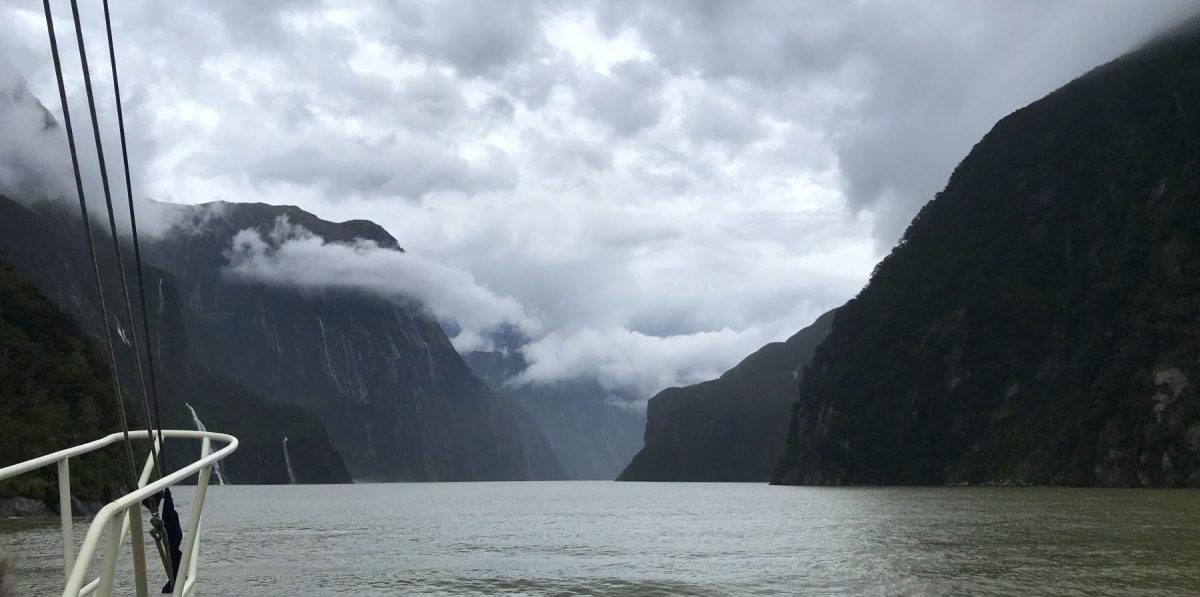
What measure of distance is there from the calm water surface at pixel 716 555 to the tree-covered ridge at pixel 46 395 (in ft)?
41.1

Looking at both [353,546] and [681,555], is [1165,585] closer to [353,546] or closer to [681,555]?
[681,555]

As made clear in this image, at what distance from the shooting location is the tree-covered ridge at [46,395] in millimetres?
83250

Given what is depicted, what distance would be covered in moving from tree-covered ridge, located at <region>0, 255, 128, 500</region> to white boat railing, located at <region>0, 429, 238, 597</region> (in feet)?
239

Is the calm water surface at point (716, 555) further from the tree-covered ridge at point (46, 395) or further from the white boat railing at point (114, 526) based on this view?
the tree-covered ridge at point (46, 395)

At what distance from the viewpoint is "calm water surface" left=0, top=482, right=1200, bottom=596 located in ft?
127

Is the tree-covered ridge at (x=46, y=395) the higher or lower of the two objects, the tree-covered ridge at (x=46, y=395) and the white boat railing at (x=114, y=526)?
the higher

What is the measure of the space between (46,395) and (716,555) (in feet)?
248

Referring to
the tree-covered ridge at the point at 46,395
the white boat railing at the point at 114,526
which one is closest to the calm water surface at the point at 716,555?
the white boat railing at the point at 114,526

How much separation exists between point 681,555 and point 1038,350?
16416cm

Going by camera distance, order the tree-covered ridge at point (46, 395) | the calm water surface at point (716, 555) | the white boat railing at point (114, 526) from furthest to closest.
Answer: the tree-covered ridge at point (46, 395)
the calm water surface at point (716, 555)
the white boat railing at point (114, 526)

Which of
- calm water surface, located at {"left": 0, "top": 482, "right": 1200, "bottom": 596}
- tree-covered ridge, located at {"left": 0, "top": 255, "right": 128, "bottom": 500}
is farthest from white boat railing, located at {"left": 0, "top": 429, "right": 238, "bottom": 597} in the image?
tree-covered ridge, located at {"left": 0, "top": 255, "right": 128, "bottom": 500}

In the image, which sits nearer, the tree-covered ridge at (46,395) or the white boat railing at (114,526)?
the white boat railing at (114,526)

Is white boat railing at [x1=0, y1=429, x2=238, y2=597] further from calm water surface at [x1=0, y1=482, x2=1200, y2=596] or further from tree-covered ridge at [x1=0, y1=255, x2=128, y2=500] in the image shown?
tree-covered ridge at [x1=0, y1=255, x2=128, y2=500]

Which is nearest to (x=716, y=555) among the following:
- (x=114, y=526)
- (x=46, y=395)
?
(x=114, y=526)
